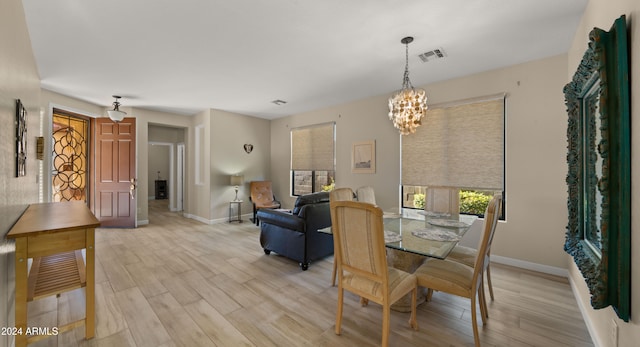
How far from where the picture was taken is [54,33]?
8.49ft

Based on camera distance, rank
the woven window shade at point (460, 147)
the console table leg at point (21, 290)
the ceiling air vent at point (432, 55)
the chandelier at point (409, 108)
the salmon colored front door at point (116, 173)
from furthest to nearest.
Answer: the salmon colored front door at point (116, 173) < the woven window shade at point (460, 147) < the ceiling air vent at point (432, 55) < the chandelier at point (409, 108) < the console table leg at point (21, 290)

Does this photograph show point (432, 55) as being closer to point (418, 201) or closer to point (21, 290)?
point (418, 201)

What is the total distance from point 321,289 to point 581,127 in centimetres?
270

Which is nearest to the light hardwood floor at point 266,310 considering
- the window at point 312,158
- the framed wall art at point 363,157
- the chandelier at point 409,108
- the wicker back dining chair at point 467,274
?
the wicker back dining chair at point 467,274

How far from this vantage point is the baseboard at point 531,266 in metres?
3.04

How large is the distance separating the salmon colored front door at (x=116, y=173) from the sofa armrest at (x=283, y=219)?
3.61 meters

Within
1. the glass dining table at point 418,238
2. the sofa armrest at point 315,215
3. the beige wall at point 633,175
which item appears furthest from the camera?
the sofa armrest at point 315,215

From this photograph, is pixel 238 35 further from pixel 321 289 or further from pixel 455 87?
pixel 455 87

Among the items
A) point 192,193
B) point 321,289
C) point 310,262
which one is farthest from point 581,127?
point 192,193

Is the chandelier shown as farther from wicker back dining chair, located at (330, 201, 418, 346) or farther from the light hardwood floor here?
the light hardwood floor

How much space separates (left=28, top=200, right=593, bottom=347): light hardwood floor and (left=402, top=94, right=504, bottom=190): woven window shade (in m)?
1.32

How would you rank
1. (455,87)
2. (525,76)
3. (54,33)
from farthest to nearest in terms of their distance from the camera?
(455,87) < (525,76) < (54,33)

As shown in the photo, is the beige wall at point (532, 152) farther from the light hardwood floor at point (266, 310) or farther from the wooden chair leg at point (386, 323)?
the wooden chair leg at point (386, 323)

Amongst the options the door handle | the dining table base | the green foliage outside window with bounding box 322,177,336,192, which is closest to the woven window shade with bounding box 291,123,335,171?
the green foliage outside window with bounding box 322,177,336,192
